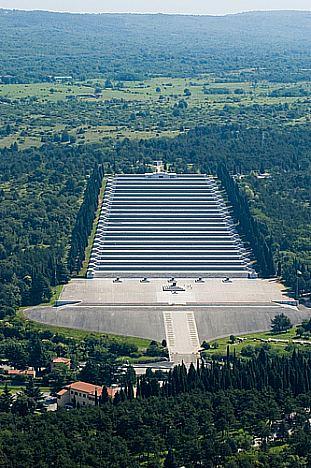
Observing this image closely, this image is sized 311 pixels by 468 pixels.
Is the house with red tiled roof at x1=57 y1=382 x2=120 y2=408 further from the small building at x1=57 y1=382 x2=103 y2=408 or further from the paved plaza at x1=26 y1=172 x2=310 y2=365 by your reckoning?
the paved plaza at x1=26 y1=172 x2=310 y2=365

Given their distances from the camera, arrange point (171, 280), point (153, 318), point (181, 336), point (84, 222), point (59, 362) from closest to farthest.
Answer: point (59, 362) → point (181, 336) → point (153, 318) → point (171, 280) → point (84, 222)

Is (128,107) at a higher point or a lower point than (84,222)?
lower

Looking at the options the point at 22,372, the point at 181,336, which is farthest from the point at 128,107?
the point at 22,372

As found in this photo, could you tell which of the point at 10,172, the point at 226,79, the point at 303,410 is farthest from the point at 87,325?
the point at 226,79

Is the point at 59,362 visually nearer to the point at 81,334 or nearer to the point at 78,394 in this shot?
the point at 78,394

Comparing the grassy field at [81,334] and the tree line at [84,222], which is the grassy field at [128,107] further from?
the grassy field at [81,334]

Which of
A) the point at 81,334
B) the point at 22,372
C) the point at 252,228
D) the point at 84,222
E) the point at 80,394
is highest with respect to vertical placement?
the point at 252,228

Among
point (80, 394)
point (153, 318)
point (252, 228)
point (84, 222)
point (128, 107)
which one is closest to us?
point (80, 394)
